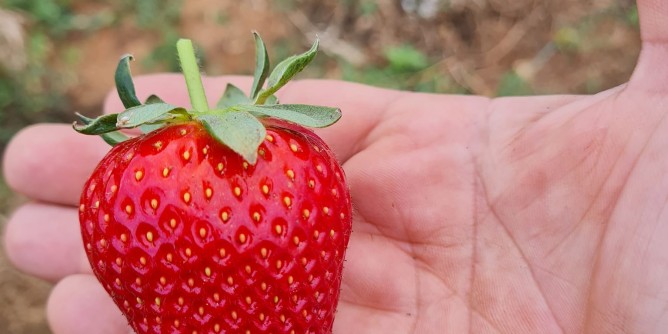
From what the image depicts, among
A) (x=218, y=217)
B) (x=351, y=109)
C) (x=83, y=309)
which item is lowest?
(x=83, y=309)

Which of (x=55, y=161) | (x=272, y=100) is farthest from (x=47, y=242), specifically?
(x=272, y=100)

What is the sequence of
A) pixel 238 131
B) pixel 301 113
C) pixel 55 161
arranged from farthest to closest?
pixel 55 161 < pixel 301 113 < pixel 238 131

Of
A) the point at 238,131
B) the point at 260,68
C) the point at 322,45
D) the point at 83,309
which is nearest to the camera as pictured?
the point at 238,131

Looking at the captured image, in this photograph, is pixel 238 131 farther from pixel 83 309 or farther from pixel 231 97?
pixel 83 309

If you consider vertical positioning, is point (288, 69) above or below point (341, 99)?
above

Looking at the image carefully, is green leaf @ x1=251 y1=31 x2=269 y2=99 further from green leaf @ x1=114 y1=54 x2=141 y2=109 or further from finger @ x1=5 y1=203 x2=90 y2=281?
finger @ x1=5 y1=203 x2=90 y2=281

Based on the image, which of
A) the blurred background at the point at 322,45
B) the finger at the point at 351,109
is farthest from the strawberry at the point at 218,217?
the blurred background at the point at 322,45

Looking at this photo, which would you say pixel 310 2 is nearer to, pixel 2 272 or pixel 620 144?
pixel 2 272
